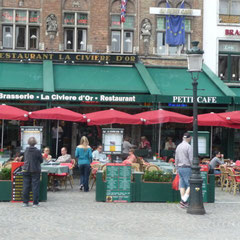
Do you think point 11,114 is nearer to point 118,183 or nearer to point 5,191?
point 5,191

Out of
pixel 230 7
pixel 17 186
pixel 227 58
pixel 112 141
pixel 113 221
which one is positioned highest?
pixel 230 7

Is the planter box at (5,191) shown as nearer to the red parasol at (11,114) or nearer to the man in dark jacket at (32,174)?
the man in dark jacket at (32,174)

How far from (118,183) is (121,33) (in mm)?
12284

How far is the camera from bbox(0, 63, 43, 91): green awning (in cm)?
2273

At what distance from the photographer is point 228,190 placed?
18.9 meters

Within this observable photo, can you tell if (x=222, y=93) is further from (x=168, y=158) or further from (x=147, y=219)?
(x=147, y=219)

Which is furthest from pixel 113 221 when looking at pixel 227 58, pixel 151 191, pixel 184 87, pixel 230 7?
pixel 230 7

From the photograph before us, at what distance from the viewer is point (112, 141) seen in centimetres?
1631

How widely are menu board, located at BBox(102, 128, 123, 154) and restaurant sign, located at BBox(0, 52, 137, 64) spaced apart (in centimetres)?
933

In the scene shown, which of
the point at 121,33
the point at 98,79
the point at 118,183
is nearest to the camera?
the point at 118,183

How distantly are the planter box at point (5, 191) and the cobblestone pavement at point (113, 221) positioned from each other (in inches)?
19.2

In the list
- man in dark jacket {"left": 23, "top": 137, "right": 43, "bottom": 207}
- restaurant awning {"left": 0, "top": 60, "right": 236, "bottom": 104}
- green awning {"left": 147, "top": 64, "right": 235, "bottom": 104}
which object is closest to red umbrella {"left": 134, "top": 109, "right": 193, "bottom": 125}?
restaurant awning {"left": 0, "top": 60, "right": 236, "bottom": 104}

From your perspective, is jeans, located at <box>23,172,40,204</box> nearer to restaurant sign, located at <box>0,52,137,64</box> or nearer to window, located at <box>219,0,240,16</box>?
restaurant sign, located at <box>0,52,137,64</box>

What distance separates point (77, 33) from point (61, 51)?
1.17 m
